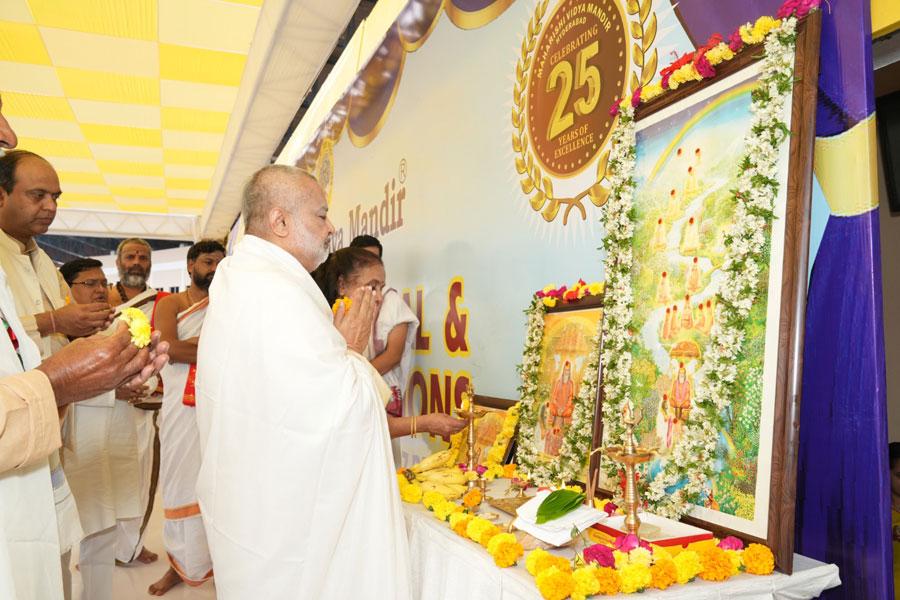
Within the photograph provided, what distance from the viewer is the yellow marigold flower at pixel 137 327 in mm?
1551

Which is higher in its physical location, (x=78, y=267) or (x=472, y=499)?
(x=78, y=267)

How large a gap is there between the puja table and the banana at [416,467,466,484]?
19cm

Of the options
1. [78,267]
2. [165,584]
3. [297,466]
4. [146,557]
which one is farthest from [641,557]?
[146,557]

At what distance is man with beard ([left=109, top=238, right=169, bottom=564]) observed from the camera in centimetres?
451

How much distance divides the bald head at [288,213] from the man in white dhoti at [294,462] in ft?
0.72

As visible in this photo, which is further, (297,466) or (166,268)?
(166,268)

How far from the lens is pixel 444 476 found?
261cm

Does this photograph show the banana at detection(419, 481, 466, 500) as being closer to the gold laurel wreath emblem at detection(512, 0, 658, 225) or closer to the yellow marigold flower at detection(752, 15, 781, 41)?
the gold laurel wreath emblem at detection(512, 0, 658, 225)

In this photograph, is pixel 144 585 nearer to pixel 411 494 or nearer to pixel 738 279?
pixel 411 494

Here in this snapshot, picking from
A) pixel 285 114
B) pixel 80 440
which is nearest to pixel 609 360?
pixel 80 440

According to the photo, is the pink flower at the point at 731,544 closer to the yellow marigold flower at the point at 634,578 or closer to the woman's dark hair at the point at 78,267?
the yellow marigold flower at the point at 634,578

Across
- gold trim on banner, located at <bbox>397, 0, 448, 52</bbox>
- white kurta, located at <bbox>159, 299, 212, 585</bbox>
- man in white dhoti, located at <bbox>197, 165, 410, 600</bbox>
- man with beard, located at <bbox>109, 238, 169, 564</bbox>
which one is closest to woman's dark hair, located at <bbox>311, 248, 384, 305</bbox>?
white kurta, located at <bbox>159, 299, 212, 585</bbox>

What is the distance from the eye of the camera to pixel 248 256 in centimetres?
219

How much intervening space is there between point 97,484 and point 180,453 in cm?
75
